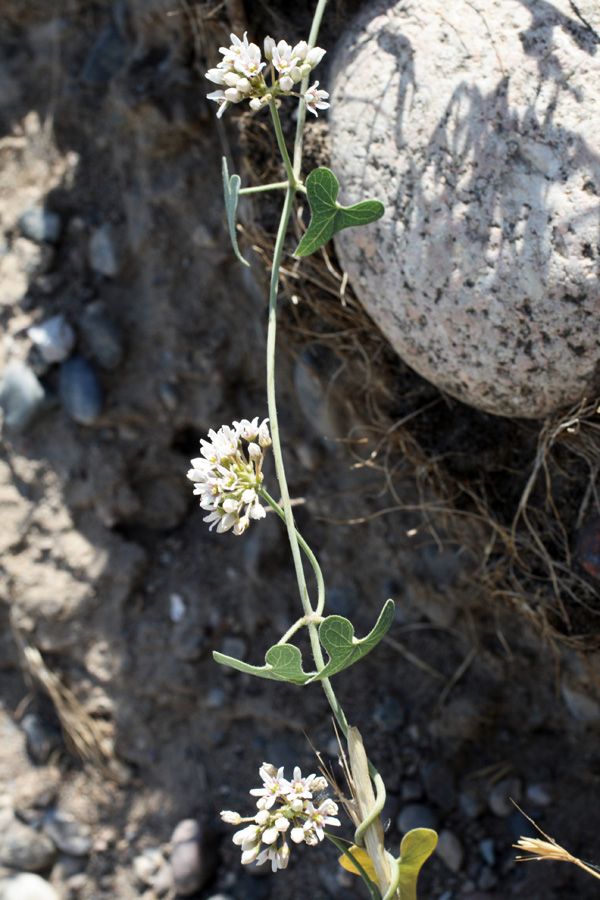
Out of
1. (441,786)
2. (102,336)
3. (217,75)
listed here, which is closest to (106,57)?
(102,336)

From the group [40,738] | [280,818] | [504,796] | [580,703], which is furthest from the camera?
[40,738]

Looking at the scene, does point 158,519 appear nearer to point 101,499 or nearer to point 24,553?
point 101,499

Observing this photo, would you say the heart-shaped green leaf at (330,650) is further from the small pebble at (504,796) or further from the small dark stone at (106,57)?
the small dark stone at (106,57)

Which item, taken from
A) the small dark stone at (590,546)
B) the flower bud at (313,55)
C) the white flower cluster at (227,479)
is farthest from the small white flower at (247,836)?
the flower bud at (313,55)

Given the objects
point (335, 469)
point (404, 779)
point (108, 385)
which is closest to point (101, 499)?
point (108, 385)

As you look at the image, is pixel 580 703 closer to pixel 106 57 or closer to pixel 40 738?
pixel 40 738
